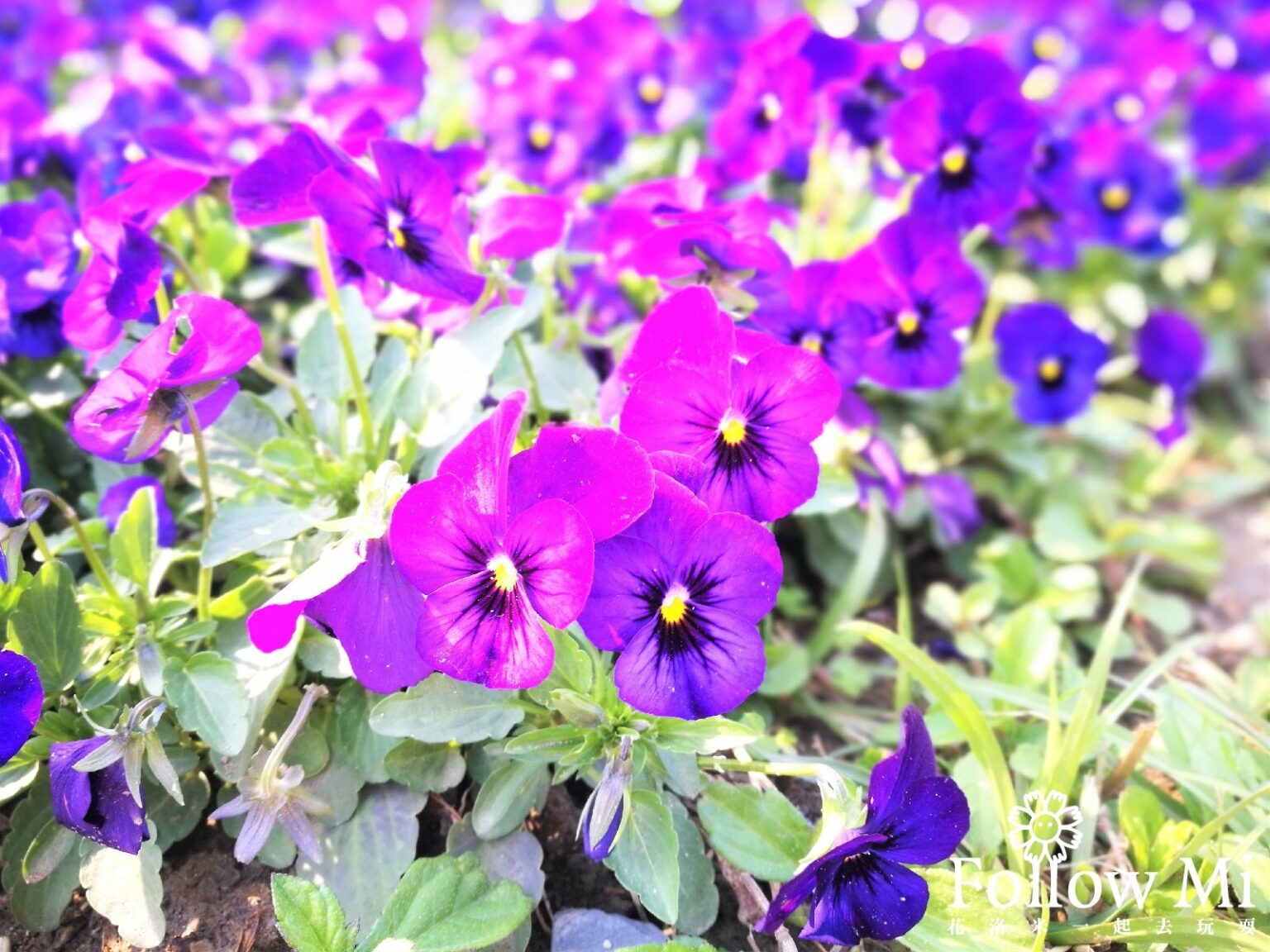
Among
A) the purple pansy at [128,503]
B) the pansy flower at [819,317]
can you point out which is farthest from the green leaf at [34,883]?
the pansy flower at [819,317]

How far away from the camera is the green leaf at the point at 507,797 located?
1413mm

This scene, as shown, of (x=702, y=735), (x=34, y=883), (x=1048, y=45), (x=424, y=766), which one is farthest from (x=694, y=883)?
(x=1048, y=45)

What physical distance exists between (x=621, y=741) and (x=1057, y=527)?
134cm

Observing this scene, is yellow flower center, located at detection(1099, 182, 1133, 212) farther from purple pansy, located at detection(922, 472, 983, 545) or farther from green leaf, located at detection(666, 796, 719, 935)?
green leaf, located at detection(666, 796, 719, 935)

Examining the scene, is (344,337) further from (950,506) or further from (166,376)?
(950,506)

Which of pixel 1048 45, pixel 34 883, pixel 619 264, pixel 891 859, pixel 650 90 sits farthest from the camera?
pixel 1048 45

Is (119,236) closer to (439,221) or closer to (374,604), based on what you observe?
(439,221)

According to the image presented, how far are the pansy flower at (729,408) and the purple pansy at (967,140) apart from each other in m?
0.81

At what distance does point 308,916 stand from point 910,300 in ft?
4.50

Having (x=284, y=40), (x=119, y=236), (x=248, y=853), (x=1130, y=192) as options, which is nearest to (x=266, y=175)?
(x=119, y=236)

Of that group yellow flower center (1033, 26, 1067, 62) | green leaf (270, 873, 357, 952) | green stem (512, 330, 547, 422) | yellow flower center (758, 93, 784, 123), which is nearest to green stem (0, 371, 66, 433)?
green stem (512, 330, 547, 422)

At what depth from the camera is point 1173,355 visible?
2488mm

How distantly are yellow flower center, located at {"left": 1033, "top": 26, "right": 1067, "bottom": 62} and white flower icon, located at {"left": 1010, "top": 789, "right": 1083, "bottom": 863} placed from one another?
7.41ft

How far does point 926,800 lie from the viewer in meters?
1.27
